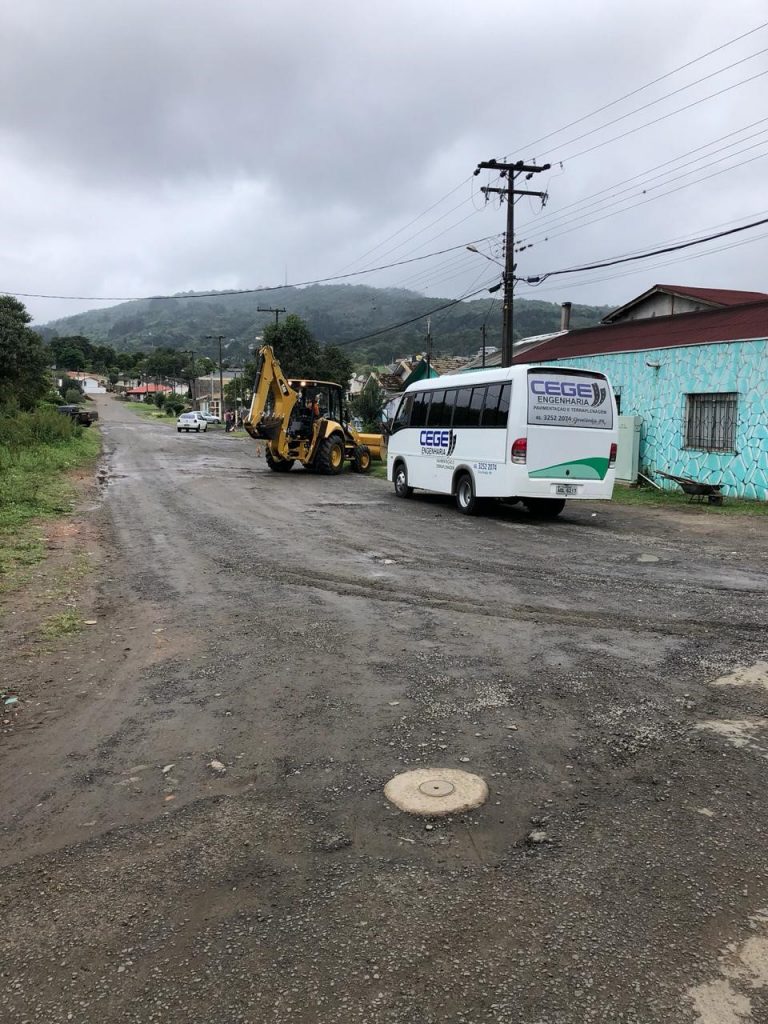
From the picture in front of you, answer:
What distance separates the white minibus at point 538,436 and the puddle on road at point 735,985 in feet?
35.2

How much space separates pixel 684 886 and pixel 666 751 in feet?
4.05

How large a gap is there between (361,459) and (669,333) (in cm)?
1055

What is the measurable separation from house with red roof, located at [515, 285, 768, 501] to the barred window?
→ 0.02m

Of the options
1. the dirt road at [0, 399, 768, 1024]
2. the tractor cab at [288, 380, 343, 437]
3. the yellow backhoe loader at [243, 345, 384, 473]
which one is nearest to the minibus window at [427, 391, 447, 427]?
the dirt road at [0, 399, 768, 1024]

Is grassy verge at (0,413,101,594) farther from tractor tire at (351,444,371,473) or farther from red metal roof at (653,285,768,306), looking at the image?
red metal roof at (653,285,768,306)

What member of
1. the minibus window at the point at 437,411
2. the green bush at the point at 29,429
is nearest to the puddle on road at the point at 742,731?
the minibus window at the point at 437,411

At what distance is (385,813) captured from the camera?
3480 mm

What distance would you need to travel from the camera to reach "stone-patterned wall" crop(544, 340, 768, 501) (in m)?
16.8

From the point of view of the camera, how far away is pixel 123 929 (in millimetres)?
2732

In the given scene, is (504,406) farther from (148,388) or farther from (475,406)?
(148,388)

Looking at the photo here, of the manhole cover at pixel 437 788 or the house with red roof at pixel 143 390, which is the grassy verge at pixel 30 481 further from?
the house with red roof at pixel 143 390

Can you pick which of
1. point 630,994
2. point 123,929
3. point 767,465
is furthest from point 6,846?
point 767,465

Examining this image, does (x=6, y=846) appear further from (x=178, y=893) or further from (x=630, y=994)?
(x=630, y=994)

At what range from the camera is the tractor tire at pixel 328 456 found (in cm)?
2456
